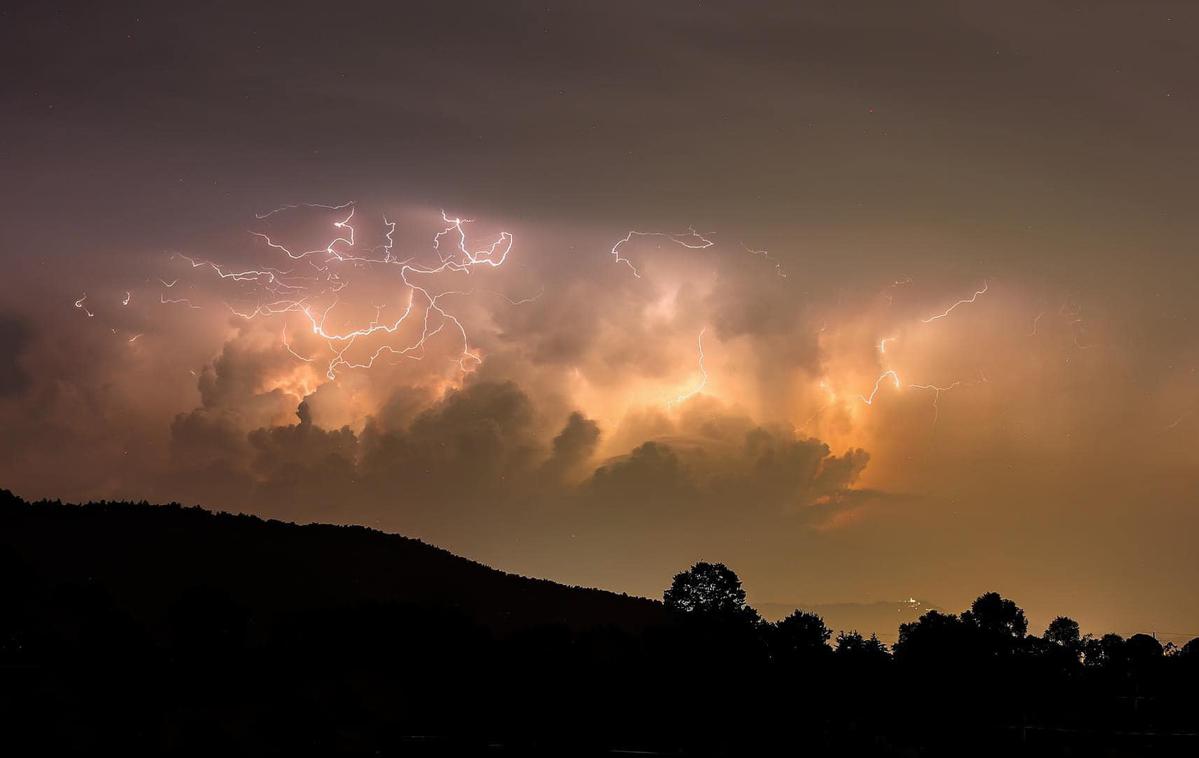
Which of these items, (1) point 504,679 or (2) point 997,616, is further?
(2) point 997,616

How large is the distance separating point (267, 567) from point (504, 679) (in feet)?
150

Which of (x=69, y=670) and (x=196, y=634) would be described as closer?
(x=69, y=670)

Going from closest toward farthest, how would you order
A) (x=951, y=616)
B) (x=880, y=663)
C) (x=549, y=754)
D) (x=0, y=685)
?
(x=549, y=754), (x=0, y=685), (x=880, y=663), (x=951, y=616)

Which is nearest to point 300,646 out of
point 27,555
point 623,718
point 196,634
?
point 196,634

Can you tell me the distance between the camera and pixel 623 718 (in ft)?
181

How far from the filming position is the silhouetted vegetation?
50.6 meters

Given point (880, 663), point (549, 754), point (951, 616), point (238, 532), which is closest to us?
point (549, 754)

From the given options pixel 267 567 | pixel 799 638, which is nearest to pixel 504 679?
Answer: pixel 799 638

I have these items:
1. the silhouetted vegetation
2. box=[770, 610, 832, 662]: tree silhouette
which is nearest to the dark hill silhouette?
the silhouetted vegetation

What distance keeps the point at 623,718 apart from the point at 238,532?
62925mm

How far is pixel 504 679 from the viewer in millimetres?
58344

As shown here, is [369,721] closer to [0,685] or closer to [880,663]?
[0,685]

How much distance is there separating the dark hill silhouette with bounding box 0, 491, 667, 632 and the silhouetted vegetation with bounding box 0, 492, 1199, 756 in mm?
601

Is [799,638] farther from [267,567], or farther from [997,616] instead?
[267,567]
